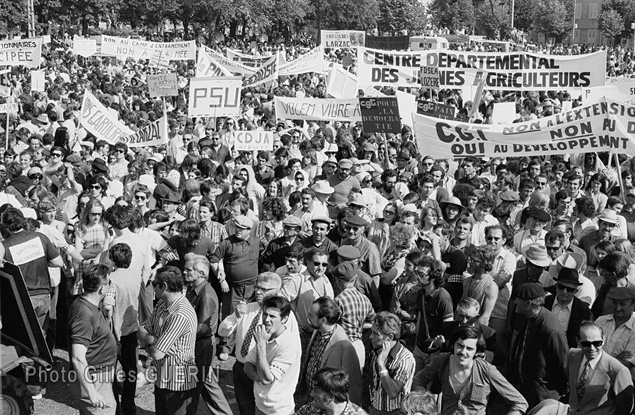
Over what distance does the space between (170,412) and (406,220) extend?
3012 mm

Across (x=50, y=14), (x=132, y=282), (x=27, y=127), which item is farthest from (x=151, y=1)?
(x=132, y=282)

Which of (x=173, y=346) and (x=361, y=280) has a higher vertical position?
(x=361, y=280)

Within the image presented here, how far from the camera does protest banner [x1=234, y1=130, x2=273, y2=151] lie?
1341 cm

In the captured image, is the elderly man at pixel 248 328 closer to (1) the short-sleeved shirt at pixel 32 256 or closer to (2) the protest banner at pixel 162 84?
(1) the short-sleeved shirt at pixel 32 256

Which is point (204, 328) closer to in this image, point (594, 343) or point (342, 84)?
point (594, 343)

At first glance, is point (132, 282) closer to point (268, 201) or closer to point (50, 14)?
point (268, 201)

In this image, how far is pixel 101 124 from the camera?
1377 cm

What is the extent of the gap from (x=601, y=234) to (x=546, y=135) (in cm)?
292

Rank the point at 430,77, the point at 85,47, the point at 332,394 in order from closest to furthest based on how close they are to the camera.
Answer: the point at 332,394
the point at 430,77
the point at 85,47

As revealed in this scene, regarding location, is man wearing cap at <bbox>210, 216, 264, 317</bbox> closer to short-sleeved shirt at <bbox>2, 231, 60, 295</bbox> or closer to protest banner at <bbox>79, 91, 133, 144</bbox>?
short-sleeved shirt at <bbox>2, 231, 60, 295</bbox>

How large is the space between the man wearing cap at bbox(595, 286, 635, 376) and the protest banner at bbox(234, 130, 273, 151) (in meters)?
7.57

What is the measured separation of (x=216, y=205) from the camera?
10.6m

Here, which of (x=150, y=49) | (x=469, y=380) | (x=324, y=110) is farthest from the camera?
(x=150, y=49)

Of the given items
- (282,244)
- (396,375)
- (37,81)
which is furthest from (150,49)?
(396,375)
